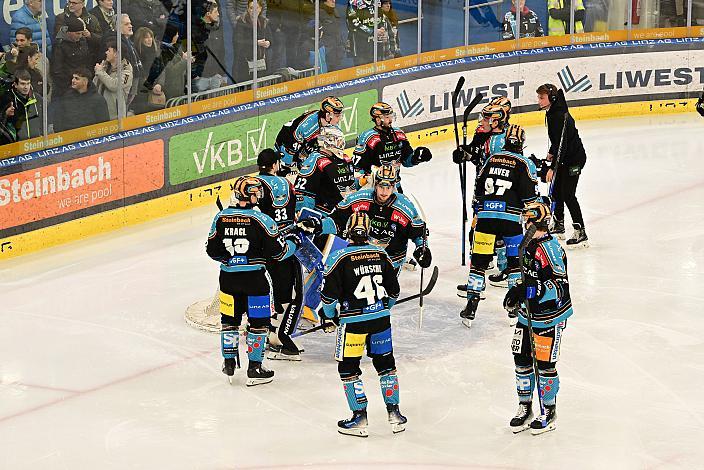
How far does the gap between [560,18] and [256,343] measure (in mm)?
10141

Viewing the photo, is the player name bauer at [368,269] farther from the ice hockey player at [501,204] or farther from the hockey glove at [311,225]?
the ice hockey player at [501,204]

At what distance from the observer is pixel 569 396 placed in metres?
9.27

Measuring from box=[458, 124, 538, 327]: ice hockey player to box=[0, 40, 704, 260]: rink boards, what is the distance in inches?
167

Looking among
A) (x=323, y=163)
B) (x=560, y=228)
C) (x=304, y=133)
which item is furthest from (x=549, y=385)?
(x=560, y=228)

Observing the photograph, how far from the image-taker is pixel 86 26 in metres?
13.0

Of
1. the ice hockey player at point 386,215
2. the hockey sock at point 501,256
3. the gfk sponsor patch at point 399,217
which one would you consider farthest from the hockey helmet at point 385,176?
the hockey sock at point 501,256

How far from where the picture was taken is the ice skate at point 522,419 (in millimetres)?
8609

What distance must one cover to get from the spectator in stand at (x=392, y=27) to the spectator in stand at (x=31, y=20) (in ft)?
16.9

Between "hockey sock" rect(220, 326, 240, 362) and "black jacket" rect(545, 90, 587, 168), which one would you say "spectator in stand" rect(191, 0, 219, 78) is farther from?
"hockey sock" rect(220, 326, 240, 362)

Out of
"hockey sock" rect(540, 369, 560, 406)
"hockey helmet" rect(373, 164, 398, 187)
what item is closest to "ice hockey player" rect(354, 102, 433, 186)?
"hockey helmet" rect(373, 164, 398, 187)

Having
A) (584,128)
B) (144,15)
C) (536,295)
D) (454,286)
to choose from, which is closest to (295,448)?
(536,295)

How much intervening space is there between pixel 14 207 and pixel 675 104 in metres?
9.76

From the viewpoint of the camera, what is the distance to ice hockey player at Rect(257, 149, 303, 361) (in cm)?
976

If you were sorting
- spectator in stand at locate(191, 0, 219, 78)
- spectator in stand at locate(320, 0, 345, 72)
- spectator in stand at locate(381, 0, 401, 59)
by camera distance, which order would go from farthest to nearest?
spectator in stand at locate(381, 0, 401, 59) → spectator in stand at locate(320, 0, 345, 72) → spectator in stand at locate(191, 0, 219, 78)
